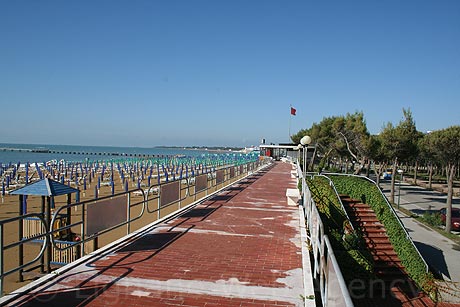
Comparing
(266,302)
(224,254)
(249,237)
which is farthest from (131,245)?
(266,302)

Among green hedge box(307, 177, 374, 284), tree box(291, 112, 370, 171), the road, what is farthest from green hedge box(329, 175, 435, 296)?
tree box(291, 112, 370, 171)

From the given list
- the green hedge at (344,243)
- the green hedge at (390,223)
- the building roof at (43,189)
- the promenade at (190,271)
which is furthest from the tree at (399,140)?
the building roof at (43,189)

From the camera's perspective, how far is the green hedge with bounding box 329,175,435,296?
13195 millimetres

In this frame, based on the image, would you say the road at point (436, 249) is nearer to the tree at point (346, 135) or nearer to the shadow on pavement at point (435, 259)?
the shadow on pavement at point (435, 259)

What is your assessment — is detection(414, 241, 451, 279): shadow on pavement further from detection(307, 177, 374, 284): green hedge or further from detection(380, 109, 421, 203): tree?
detection(380, 109, 421, 203): tree

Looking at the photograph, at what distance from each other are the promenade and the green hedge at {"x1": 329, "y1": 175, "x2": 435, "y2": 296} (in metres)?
6.78

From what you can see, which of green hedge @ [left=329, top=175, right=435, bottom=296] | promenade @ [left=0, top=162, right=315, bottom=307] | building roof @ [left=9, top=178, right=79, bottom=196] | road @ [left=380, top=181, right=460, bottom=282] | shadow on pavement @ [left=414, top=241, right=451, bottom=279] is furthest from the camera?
road @ [left=380, top=181, right=460, bottom=282]

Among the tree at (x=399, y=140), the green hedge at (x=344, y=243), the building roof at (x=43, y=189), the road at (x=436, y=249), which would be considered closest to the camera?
the building roof at (x=43, y=189)

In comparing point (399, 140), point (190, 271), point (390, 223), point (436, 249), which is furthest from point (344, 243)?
point (399, 140)

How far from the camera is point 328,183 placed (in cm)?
1524

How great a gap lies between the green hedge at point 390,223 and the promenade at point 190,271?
6.78 m

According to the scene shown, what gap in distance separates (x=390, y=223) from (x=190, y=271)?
37.4 ft

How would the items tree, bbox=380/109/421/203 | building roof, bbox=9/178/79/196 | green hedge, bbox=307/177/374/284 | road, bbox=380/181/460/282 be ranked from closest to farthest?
building roof, bbox=9/178/79/196
green hedge, bbox=307/177/374/284
road, bbox=380/181/460/282
tree, bbox=380/109/421/203

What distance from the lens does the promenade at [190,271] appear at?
448cm
